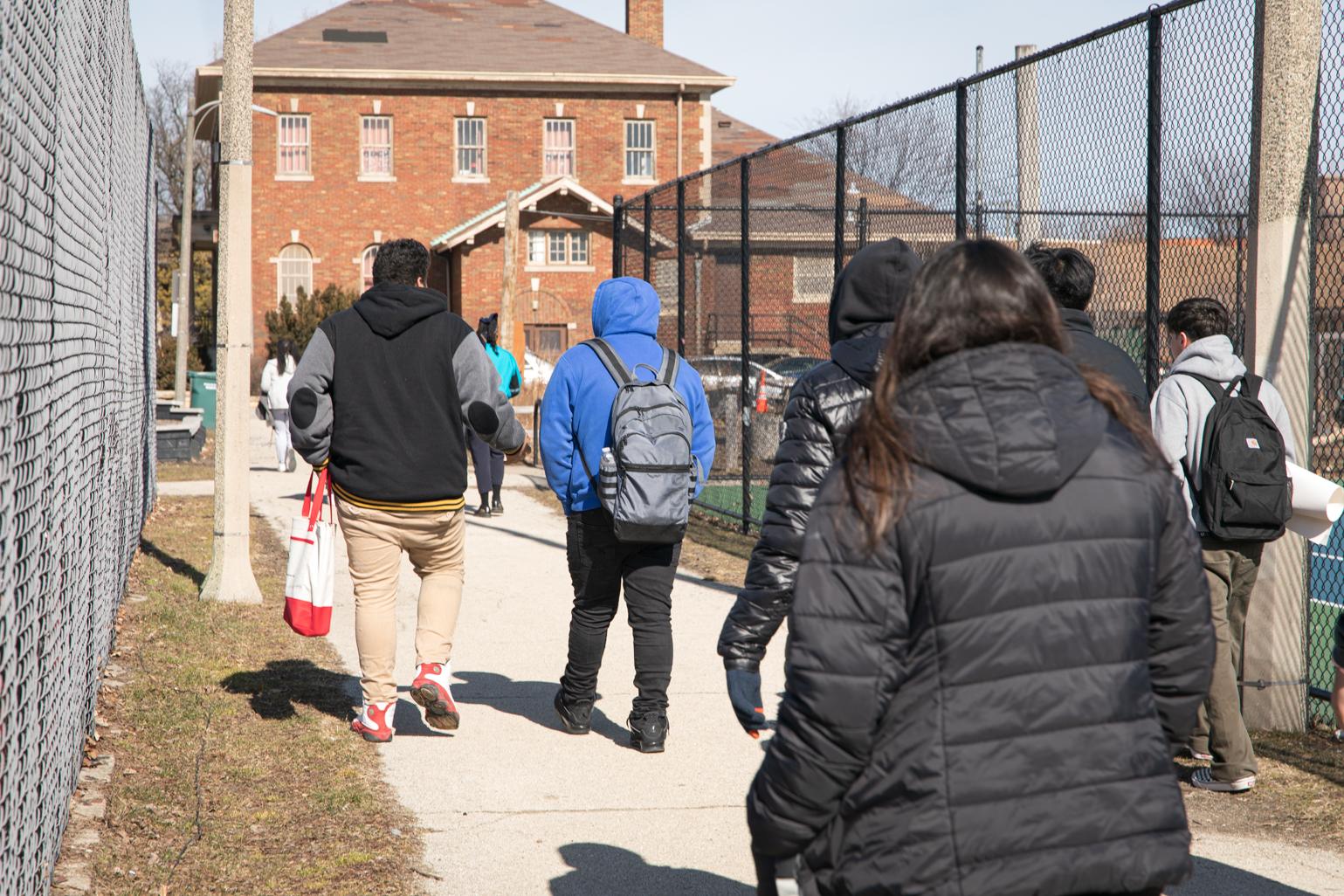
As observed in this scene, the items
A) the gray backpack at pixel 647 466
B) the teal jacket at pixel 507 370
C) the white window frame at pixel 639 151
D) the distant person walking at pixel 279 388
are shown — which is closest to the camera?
the gray backpack at pixel 647 466

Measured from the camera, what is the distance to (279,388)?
17203 millimetres

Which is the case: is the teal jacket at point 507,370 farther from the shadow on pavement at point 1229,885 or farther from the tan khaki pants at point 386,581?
the shadow on pavement at point 1229,885

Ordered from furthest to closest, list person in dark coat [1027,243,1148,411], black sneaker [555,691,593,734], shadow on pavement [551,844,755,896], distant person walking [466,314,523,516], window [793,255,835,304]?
window [793,255,835,304] → distant person walking [466,314,523,516] → black sneaker [555,691,593,734] → person in dark coat [1027,243,1148,411] → shadow on pavement [551,844,755,896]

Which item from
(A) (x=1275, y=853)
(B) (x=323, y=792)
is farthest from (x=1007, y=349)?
(B) (x=323, y=792)

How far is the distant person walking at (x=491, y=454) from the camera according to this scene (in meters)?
13.2

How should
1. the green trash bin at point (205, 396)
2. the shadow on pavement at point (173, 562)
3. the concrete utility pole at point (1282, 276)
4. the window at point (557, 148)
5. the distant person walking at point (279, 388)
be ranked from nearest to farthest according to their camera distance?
the concrete utility pole at point (1282, 276) < the shadow on pavement at point (173, 562) < the distant person walking at point (279, 388) < the green trash bin at point (205, 396) < the window at point (557, 148)

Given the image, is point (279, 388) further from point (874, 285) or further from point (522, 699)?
point (874, 285)

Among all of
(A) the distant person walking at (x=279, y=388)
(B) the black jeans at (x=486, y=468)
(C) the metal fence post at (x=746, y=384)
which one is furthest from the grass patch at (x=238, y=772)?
(A) the distant person walking at (x=279, y=388)

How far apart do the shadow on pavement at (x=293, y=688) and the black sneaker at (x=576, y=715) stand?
979 millimetres

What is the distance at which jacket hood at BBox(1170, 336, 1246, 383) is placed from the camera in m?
5.39

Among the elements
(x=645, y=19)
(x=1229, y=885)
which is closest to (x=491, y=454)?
(x=1229, y=885)

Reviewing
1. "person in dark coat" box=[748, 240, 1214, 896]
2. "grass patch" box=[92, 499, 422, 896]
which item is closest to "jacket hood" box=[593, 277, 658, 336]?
"grass patch" box=[92, 499, 422, 896]

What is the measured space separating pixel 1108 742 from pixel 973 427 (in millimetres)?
538

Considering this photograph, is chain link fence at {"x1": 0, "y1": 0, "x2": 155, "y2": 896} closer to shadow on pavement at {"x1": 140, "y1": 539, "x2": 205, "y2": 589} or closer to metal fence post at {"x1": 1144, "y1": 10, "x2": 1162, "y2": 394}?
shadow on pavement at {"x1": 140, "y1": 539, "x2": 205, "y2": 589}
